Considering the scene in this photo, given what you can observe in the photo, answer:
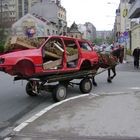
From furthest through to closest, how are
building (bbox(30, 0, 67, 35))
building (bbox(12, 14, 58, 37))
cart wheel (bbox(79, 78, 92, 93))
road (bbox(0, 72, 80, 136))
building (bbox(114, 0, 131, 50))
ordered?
building (bbox(30, 0, 67, 35))
building (bbox(12, 14, 58, 37))
building (bbox(114, 0, 131, 50))
cart wheel (bbox(79, 78, 92, 93))
road (bbox(0, 72, 80, 136))

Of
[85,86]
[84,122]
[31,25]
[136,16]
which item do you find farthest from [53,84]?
[31,25]

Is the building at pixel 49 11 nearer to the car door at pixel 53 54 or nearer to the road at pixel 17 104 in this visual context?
the road at pixel 17 104

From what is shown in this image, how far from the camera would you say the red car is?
11.2m

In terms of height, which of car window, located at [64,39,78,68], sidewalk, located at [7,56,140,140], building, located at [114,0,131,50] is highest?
building, located at [114,0,131,50]

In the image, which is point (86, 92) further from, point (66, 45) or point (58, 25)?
point (58, 25)

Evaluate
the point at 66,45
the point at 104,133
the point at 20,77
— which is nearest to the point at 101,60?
the point at 66,45

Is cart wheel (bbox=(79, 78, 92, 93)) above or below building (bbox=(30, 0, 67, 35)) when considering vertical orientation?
below

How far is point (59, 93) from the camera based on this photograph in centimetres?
1230

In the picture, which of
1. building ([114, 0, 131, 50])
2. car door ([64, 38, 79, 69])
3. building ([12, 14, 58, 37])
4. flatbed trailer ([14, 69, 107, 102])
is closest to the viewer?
flatbed trailer ([14, 69, 107, 102])

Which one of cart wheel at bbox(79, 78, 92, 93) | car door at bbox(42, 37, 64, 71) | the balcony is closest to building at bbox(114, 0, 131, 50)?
the balcony

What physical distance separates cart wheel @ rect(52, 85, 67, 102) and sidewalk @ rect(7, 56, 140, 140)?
0.20 metres

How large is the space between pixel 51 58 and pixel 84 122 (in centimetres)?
375

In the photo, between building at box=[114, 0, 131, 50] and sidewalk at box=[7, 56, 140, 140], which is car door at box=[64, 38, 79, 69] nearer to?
sidewalk at box=[7, 56, 140, 140]

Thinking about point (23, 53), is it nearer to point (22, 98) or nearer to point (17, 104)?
point (17, 104)
